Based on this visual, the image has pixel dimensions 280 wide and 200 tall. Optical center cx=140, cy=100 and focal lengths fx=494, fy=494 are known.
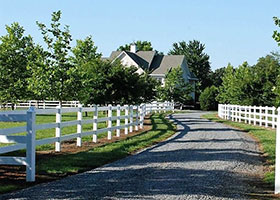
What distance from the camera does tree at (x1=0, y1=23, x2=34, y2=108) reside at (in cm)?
3198

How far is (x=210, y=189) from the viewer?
8688mm

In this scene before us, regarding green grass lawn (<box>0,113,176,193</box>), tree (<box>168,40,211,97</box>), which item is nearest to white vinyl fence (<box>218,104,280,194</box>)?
green grass lawn (<box>0,113,176,193</box>)

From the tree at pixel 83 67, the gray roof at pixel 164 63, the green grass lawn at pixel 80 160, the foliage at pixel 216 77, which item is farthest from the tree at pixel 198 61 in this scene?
the green grass lawn at pixel 80 160

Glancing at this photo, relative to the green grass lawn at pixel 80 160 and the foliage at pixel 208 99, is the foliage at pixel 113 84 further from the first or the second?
the foliage at pixel 208 99

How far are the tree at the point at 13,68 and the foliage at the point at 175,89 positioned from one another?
98.5 feet

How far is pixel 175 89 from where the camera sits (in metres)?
65.3

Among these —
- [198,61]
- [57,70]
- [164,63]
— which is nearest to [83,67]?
[57,70]

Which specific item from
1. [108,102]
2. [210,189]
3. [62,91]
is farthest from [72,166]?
[108,102]

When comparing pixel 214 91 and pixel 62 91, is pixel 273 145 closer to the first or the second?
pixel 62 91

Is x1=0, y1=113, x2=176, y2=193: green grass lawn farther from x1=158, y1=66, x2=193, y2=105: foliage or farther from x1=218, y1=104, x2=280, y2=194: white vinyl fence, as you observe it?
x1=158, y1=66, x2=193, y2=105: foliage

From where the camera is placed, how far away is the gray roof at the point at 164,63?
70.4m

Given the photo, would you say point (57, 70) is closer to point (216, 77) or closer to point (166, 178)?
point (166, 178)

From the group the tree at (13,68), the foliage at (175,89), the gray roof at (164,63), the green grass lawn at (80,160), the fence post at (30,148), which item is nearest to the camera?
the fence post at (30,148)

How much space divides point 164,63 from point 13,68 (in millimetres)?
41218
